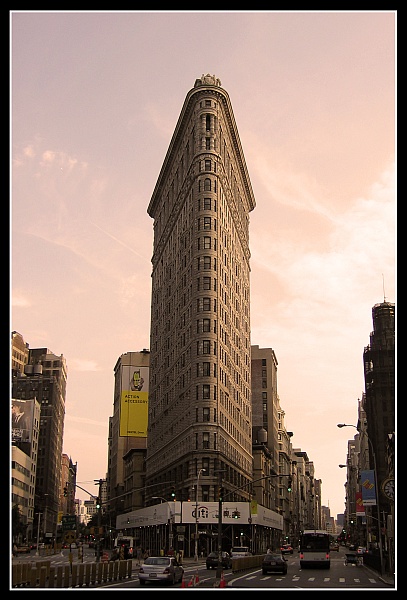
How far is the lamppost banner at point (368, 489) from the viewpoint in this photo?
195 ft

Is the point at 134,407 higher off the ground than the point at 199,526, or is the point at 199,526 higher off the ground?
the point at 134,407

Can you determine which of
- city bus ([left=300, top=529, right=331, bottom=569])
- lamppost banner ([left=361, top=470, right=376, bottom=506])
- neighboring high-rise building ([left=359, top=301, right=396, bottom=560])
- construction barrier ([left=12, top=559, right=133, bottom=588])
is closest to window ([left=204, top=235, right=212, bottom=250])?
neighboring high-rise building ([left=359, top=301, right=396, bottom=560])

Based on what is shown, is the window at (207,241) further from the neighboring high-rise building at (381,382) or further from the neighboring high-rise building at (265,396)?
the neighboring high-rise building at (265,396)

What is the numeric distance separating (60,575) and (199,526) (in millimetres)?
60636

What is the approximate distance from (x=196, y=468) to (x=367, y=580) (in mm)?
50164

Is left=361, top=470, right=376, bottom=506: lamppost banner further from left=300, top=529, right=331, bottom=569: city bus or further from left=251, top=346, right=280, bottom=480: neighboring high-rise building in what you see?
left=251, top=346, right=280, bottom=480: neighboring high-rise building

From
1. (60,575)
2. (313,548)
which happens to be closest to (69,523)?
(60,575)

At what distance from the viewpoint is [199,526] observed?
94562mm

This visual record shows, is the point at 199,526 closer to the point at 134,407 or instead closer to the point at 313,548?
the point at 313,548

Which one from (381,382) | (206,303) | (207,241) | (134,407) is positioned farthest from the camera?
(134,407)
